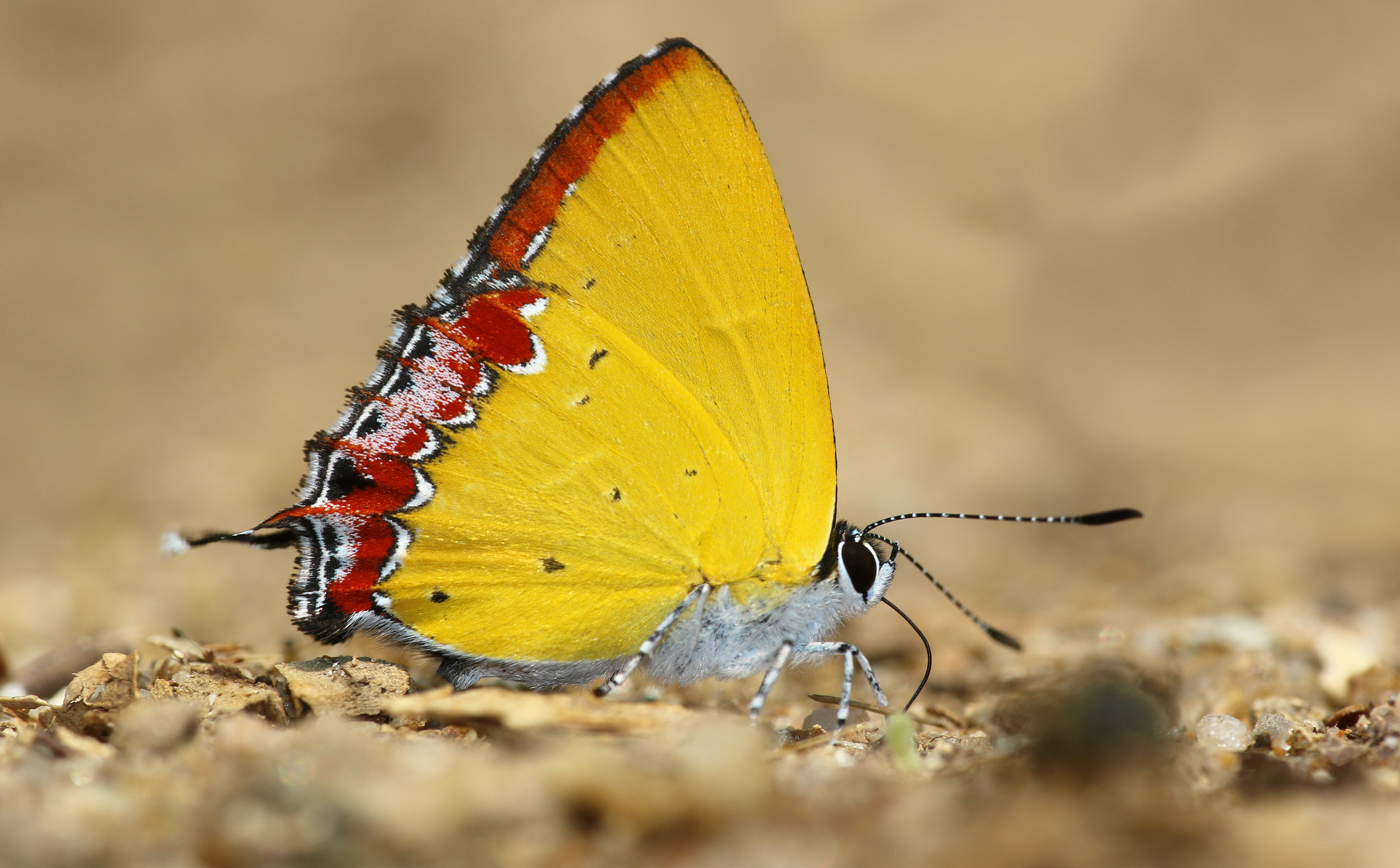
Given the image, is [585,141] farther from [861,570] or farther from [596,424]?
[861,570]

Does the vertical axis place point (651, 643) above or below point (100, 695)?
above

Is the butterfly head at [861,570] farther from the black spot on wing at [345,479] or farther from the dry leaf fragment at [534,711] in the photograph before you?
the black spot on wing at [345,479]

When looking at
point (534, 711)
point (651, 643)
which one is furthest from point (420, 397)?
point (534, 711)

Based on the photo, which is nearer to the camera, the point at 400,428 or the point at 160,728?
the point at 160,728

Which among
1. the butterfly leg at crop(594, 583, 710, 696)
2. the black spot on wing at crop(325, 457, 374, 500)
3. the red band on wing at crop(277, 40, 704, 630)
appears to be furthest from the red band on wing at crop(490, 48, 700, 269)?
the butterfly leg at crop(594, 583, 710, 696)

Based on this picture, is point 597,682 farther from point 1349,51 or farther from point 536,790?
point 1349,51

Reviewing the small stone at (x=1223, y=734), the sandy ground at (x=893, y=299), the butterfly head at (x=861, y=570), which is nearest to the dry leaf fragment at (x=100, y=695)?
the sandy ground at (x=893, y=299)

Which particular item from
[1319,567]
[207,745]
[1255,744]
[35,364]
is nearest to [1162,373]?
[1319,567]
